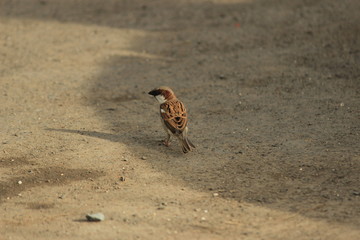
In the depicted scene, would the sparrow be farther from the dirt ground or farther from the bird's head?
the dirt ground

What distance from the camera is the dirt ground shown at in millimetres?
6148

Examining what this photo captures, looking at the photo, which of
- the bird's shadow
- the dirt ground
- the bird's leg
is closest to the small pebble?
the dirt ground

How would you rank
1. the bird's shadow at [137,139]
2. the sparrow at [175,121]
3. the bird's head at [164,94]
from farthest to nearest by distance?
the bird's head at [164,94] < the bird's shadow at [137,139] < the sparrow at [175,121]

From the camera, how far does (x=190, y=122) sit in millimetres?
8773

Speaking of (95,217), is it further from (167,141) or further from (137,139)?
(137,139)

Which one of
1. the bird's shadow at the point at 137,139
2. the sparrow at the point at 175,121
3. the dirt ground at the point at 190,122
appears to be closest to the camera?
the dirt ground at the point at 190,122

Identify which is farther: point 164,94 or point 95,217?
point 164,94

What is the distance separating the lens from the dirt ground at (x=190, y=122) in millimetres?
6148

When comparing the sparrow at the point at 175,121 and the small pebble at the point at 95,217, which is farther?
the sparrow at the point at 175,121

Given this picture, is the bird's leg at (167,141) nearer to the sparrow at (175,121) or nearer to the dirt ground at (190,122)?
the sparrow at (175,121)

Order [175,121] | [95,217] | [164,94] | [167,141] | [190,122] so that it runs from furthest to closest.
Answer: [190,122]
[164,94]
[167,141]
[175,121]
[95,217]

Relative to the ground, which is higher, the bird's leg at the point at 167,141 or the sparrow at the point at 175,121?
the sparrow at the point at 175,121

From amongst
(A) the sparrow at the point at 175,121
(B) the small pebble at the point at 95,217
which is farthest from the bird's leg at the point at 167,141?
(B) the small pebble at the point at 95,217

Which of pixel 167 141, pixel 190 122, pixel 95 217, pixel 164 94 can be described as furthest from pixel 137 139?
pixel 95 217
